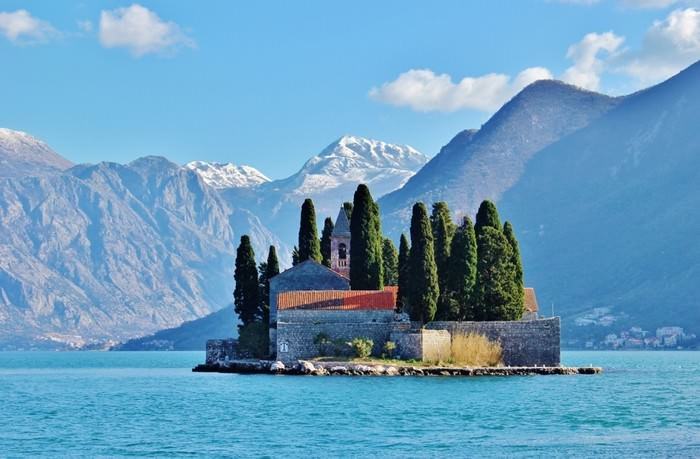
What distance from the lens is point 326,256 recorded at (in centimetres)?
10000

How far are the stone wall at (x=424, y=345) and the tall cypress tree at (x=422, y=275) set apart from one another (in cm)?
157

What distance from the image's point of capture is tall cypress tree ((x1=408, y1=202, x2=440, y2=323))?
79562 millimetres

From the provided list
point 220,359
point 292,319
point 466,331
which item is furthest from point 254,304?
point 466,331

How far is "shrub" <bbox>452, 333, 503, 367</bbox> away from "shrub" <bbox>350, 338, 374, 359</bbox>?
533cm

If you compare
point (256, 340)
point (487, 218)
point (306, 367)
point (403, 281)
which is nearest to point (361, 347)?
point (306, 367)

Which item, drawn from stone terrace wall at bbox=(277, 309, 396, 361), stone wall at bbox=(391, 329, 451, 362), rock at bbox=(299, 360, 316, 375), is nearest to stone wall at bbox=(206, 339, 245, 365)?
stone terrace wall at bbox=(277, 309, 396, 361)

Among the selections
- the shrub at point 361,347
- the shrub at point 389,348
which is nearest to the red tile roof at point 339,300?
the shrub at point 361,347

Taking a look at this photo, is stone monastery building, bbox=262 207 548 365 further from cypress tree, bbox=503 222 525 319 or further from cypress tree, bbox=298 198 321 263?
cypress tree, bbox=298 198 321 263

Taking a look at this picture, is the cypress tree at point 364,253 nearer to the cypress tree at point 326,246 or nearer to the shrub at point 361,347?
the shrub at point 361,347

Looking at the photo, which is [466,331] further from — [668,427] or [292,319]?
[668,427]

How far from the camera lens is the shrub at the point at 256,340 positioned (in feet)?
291

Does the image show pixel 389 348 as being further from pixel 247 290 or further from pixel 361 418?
pixel 361 418

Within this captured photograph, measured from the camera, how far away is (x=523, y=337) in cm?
8119

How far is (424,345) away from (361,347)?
3863mm
